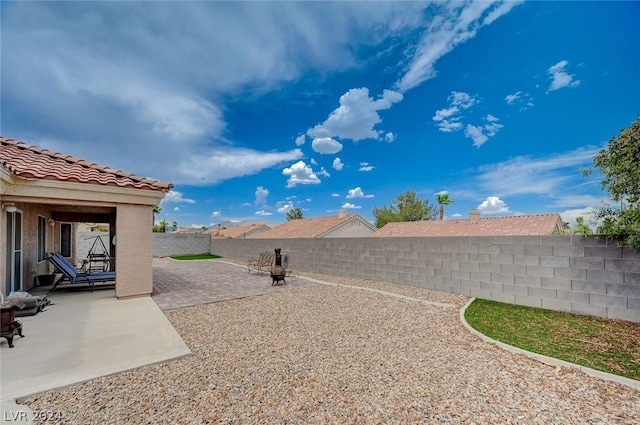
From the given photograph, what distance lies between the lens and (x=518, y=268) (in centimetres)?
716

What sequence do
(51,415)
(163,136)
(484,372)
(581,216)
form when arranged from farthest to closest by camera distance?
(163,136)
(581,216)
(484,372)
(51,415)

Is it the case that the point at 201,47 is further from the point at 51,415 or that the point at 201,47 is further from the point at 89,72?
the point at 51,415

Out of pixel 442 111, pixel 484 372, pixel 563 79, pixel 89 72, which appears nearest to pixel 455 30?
pixel 563 79

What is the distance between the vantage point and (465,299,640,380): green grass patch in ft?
13.1

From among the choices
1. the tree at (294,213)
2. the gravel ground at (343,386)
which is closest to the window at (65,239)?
the gravel ground at (343,386)

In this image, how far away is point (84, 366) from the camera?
148 inches

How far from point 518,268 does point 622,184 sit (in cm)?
281

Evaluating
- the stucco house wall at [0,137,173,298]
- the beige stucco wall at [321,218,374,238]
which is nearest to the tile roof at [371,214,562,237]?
the beige stucco wall at [321,218,374,238]

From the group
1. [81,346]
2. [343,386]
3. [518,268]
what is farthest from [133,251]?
[518,268]

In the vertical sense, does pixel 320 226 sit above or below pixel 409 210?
below

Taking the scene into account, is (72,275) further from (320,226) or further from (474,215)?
(474,215)

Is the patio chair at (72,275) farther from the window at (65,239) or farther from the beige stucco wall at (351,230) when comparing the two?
the beige stucco wall at (351,230)

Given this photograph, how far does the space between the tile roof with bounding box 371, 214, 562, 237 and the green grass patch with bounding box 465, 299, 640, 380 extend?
46.7 ft

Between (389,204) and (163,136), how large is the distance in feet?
125
